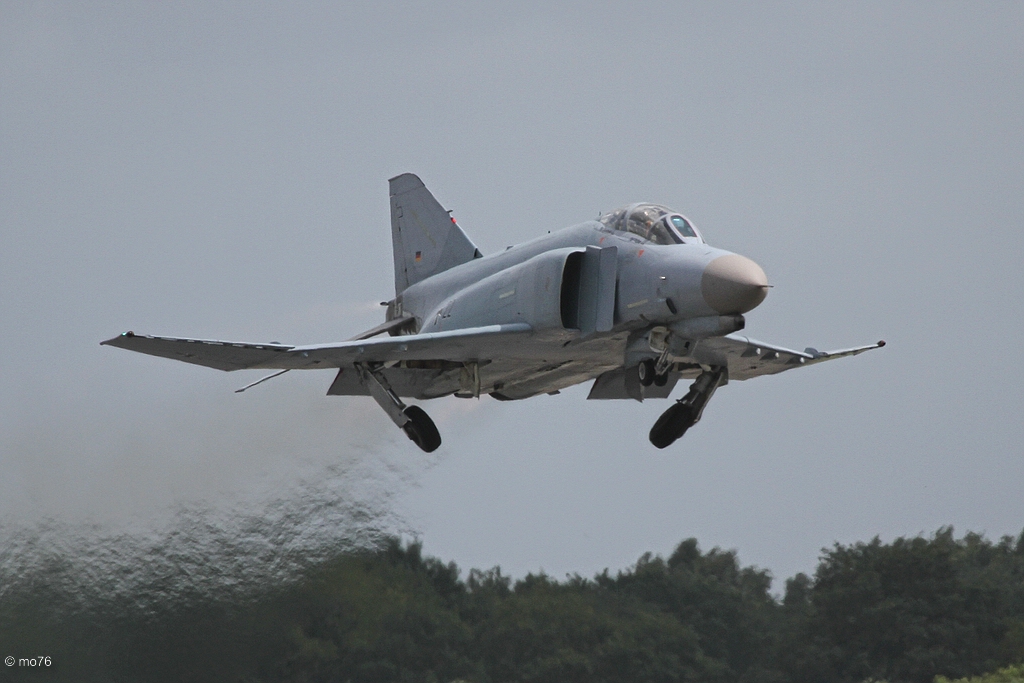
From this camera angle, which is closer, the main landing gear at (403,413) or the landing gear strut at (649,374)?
the landing gear strut at (649,374)

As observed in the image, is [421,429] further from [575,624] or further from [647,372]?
[575,624]

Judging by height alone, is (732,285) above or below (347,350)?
below

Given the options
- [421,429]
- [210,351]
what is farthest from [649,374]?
[210,351]

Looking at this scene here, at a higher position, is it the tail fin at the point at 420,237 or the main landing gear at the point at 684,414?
the tail fin at the point at 420,237

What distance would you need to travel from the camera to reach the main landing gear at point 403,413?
19.7m

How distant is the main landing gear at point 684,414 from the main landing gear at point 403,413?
2.88m

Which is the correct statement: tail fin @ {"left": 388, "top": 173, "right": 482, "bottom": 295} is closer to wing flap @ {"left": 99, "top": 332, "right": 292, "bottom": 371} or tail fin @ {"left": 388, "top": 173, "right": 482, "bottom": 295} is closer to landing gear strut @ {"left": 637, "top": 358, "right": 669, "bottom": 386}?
wing flap @ {"left": 99, "top": 332, "right": 292, "bottom": 371}

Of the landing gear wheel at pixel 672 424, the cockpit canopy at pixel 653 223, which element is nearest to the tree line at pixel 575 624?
the landing gear wheel at pixel 672 424

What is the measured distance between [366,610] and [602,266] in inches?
335

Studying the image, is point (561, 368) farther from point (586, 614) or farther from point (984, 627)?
point (984, 627)

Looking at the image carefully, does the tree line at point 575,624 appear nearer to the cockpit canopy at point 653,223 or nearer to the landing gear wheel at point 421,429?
the landing gear wheel at point 421,429

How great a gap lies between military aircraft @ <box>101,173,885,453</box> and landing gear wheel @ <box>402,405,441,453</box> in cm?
2

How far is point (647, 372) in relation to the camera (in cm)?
1842

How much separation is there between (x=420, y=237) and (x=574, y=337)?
5.91 metres
